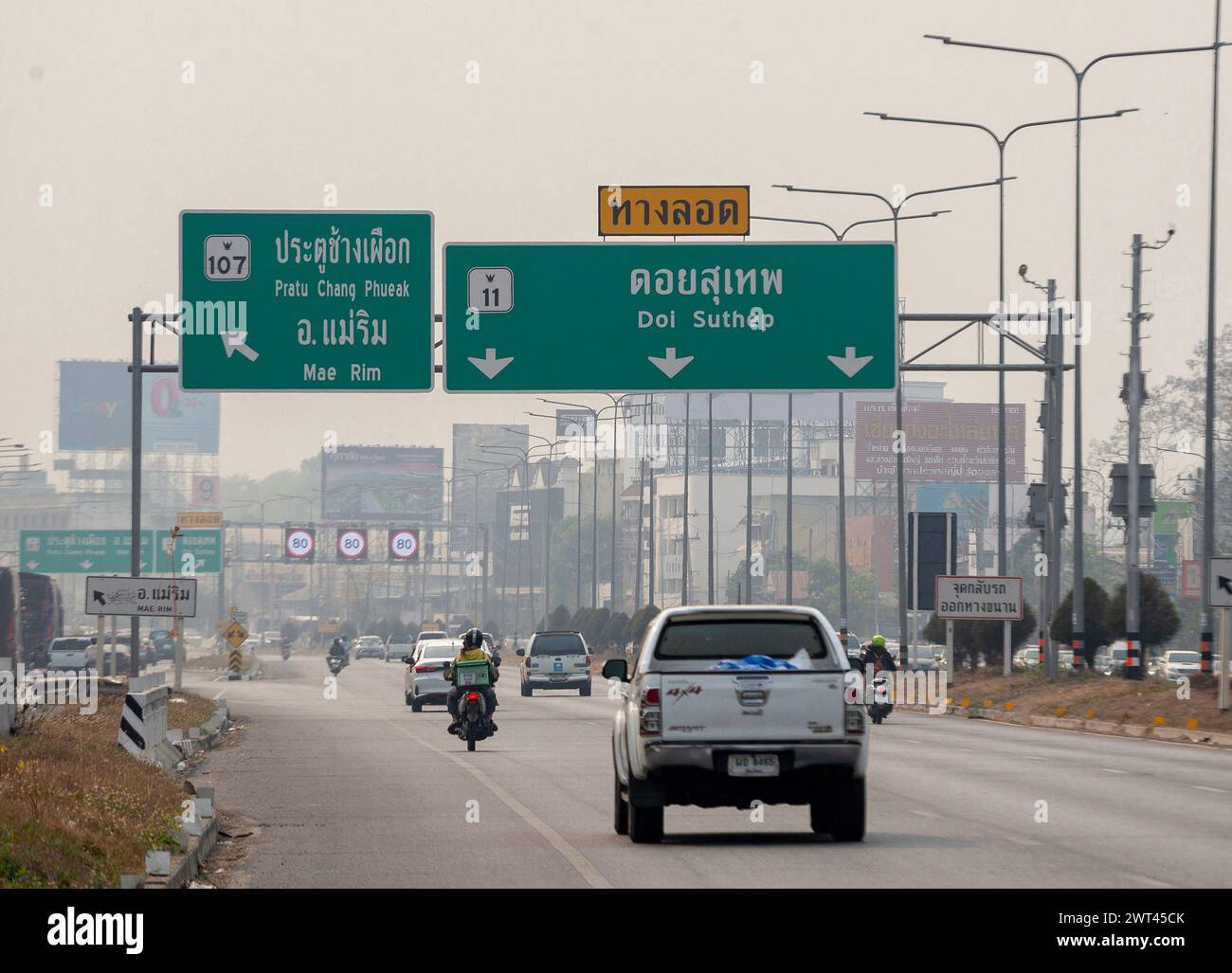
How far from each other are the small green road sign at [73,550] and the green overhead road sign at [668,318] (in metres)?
95.7

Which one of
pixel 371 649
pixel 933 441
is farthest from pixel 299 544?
pixel 933 441

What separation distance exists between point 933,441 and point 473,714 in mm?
125557

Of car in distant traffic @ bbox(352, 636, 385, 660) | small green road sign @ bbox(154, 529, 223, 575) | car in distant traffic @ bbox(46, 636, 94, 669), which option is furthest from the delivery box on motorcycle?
car in distant traffic @ bbox(352, 636, 385, 660)

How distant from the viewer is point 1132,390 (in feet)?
153

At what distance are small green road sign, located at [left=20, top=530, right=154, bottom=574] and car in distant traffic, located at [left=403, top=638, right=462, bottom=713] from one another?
76324 millimetres

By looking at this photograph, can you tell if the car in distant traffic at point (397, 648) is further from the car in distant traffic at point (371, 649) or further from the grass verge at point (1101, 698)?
the grass verge at point (1101, 698)

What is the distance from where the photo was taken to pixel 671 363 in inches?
1246

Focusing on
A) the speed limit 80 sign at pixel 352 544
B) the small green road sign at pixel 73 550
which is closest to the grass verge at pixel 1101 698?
the small green road sign at pixel 73 550

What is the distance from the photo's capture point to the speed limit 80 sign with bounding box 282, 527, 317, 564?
511 feet

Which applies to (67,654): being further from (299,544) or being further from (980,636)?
(299,544)

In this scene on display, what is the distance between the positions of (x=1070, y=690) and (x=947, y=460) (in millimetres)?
110765

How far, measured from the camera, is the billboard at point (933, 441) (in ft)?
501

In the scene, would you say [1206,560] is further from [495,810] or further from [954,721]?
[495,810]
